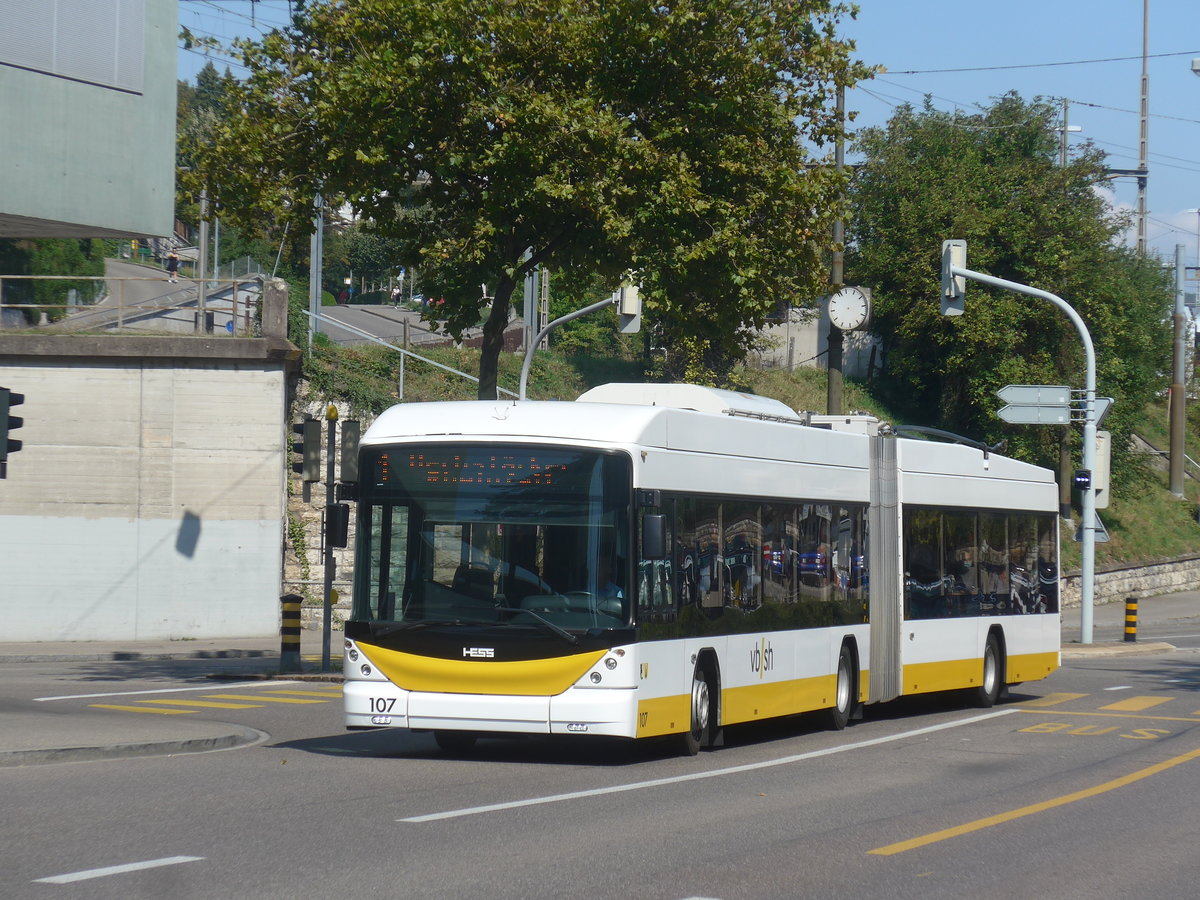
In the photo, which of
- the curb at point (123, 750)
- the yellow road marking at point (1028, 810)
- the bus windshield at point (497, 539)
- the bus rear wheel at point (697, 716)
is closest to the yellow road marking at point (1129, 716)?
the yellow road marking at point (1028, 810)

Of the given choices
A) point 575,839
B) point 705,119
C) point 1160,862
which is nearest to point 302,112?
point 705,119

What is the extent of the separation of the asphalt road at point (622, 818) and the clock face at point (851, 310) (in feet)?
47.2

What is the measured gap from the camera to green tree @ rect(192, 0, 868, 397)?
18.6 meters

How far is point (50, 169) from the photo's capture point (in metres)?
32.5

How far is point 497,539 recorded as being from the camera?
41.5ft

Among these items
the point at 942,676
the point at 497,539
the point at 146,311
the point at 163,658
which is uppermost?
the point at 146,311

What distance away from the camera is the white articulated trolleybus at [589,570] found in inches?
494

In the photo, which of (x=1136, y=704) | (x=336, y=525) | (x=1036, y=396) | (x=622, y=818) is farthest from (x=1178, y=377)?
(x=622, y=818)

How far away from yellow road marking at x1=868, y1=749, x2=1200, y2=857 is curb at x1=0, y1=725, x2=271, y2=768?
6.75 meters

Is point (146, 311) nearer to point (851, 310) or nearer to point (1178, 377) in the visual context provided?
point (851, 310)

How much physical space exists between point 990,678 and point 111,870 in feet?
47.5

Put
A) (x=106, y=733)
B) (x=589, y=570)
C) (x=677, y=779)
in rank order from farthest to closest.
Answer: (x=106, y=733) < (x=589, y=570) < (x=677, y=779)

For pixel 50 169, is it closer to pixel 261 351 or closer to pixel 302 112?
pixel 261 351

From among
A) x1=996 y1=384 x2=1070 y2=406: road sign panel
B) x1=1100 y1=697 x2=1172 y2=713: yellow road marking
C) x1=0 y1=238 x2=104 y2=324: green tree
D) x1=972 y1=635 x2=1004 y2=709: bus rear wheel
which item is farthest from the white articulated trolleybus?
x1=0 y1=238 x2=104 y2=324: green tree
